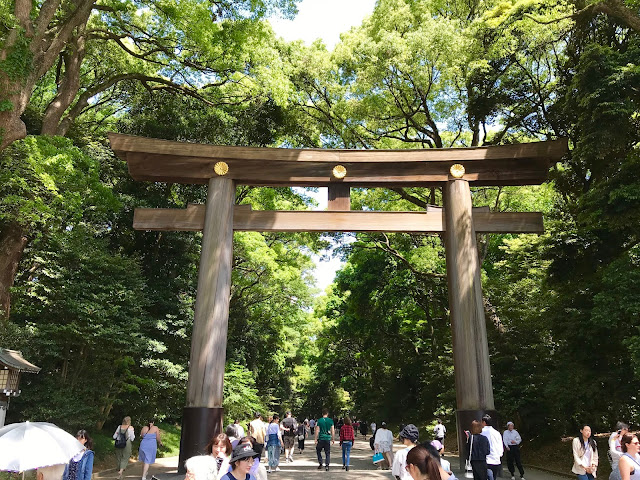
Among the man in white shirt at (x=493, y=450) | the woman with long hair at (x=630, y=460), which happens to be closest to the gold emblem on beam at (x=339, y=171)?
the man in white shirt at (x=493, y=450)

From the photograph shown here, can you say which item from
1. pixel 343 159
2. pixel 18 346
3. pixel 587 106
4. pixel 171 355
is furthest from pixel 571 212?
pixel 18 346

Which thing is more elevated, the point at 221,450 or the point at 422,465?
the point at 422,465

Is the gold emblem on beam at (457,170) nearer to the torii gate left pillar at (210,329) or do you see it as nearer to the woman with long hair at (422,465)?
the torii gate left pillar at (210,329)

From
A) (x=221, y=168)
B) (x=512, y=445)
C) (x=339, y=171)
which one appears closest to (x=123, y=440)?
(x=221, y=168)

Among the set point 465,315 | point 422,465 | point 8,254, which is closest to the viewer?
point 422,465

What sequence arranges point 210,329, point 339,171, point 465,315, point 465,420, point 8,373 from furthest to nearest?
point 339,171
point 8,373
point 465,315
point 210,329
point 465,420

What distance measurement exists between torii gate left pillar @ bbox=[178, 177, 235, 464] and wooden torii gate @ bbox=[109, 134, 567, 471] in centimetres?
2

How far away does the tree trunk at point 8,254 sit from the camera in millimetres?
12179

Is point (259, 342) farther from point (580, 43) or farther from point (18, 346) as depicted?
point (580, 43)

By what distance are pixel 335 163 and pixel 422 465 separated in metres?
7.83

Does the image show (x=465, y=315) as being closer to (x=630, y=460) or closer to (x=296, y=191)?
(x=630, y=460)

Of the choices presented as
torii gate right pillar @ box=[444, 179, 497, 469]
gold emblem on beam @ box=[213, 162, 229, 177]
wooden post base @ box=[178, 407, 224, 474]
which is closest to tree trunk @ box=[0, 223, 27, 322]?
gold emblem on beam @ box=[213, 162, 229, 177]

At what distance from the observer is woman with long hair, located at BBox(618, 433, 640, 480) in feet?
14.5

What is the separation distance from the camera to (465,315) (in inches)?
362
